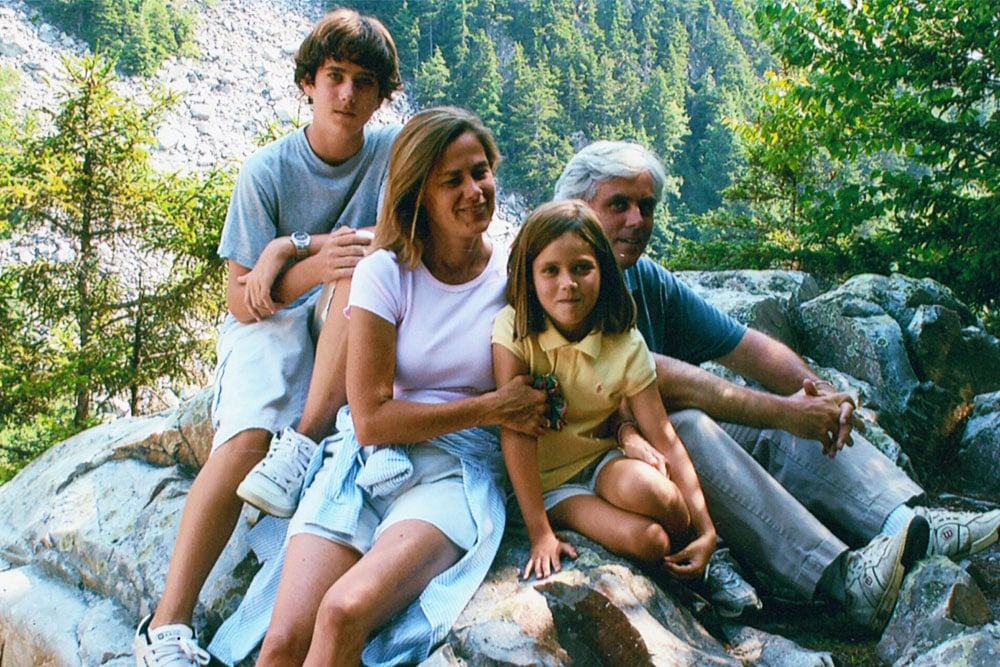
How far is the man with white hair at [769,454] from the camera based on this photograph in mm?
2439

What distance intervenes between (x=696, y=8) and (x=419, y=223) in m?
85.5

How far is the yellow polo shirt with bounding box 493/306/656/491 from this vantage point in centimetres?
242

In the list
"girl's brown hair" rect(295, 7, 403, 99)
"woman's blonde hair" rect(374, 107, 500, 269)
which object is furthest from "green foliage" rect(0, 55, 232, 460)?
"woman's blonde hair" rect(374, 107, 500, 269)

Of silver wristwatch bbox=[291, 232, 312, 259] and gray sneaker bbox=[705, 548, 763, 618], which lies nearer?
gray sneaker bbox=[705, 548, 763, 618]

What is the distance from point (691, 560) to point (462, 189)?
1.28 m

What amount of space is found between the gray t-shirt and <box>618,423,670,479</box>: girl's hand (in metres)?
1.37

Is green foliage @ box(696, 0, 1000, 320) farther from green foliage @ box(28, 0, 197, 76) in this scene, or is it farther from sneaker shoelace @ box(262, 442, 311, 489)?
green foliage @ box(28, 0, 197, 76)

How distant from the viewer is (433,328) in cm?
241

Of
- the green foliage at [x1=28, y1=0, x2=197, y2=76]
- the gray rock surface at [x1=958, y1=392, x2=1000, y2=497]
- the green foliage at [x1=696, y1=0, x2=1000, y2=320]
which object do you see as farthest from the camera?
the green foliage at [x1=28, y1=0, x2=197, y2=76]

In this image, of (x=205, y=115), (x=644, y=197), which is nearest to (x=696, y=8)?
(x=205, y=115)

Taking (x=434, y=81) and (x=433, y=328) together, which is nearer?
(x=433, y=328)

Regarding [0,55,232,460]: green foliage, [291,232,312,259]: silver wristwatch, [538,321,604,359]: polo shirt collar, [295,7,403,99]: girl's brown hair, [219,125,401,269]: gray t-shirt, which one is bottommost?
[0,55,232,460]: green foliage

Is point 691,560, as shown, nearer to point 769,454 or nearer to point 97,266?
point 769,454

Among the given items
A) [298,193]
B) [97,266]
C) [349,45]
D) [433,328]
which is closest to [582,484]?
[433,328]
